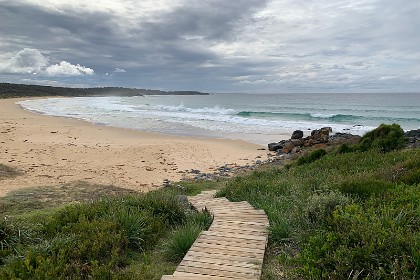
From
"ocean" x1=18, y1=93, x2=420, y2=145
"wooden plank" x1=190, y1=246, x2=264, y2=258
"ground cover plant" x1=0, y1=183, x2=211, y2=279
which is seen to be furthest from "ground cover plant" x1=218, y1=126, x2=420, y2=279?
"ocean" x1=18, y1=93, x2=420, y2=145

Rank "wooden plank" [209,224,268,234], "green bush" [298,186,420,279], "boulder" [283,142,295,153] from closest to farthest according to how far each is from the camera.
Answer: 1. "green bush" [298,186,420,279]
2. "wooden plank" [209,224,268,234]
3. "boulder" [283,142,295,153]

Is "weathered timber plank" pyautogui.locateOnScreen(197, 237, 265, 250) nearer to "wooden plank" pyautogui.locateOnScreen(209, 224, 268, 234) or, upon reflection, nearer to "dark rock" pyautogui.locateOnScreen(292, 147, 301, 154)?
"wooden plank" pyautogui.locateOnScreen(209, 224, 268, 234)

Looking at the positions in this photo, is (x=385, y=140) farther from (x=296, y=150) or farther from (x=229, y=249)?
(x=229, y=249)

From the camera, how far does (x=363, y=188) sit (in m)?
6.61

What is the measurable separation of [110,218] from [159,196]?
4.98 ft

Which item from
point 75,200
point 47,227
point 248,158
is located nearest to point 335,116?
point 248,158

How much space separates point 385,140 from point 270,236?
9.98 m

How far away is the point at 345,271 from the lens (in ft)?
12.8

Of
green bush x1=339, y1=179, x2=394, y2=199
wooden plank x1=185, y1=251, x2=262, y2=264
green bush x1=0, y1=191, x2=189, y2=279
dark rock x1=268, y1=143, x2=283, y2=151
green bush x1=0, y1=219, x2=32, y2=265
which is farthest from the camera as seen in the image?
dark rock x1=268, y1=143, x2=283, y2=151

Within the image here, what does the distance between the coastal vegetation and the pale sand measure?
231 inches

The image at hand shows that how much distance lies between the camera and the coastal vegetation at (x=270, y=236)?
403cm

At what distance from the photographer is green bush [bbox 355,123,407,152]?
44.9 ft

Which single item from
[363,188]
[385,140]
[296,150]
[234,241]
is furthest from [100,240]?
[296,150]

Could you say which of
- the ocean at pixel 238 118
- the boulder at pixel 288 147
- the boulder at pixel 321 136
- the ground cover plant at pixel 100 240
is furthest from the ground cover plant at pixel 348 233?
the ocean at pixel 238 118
